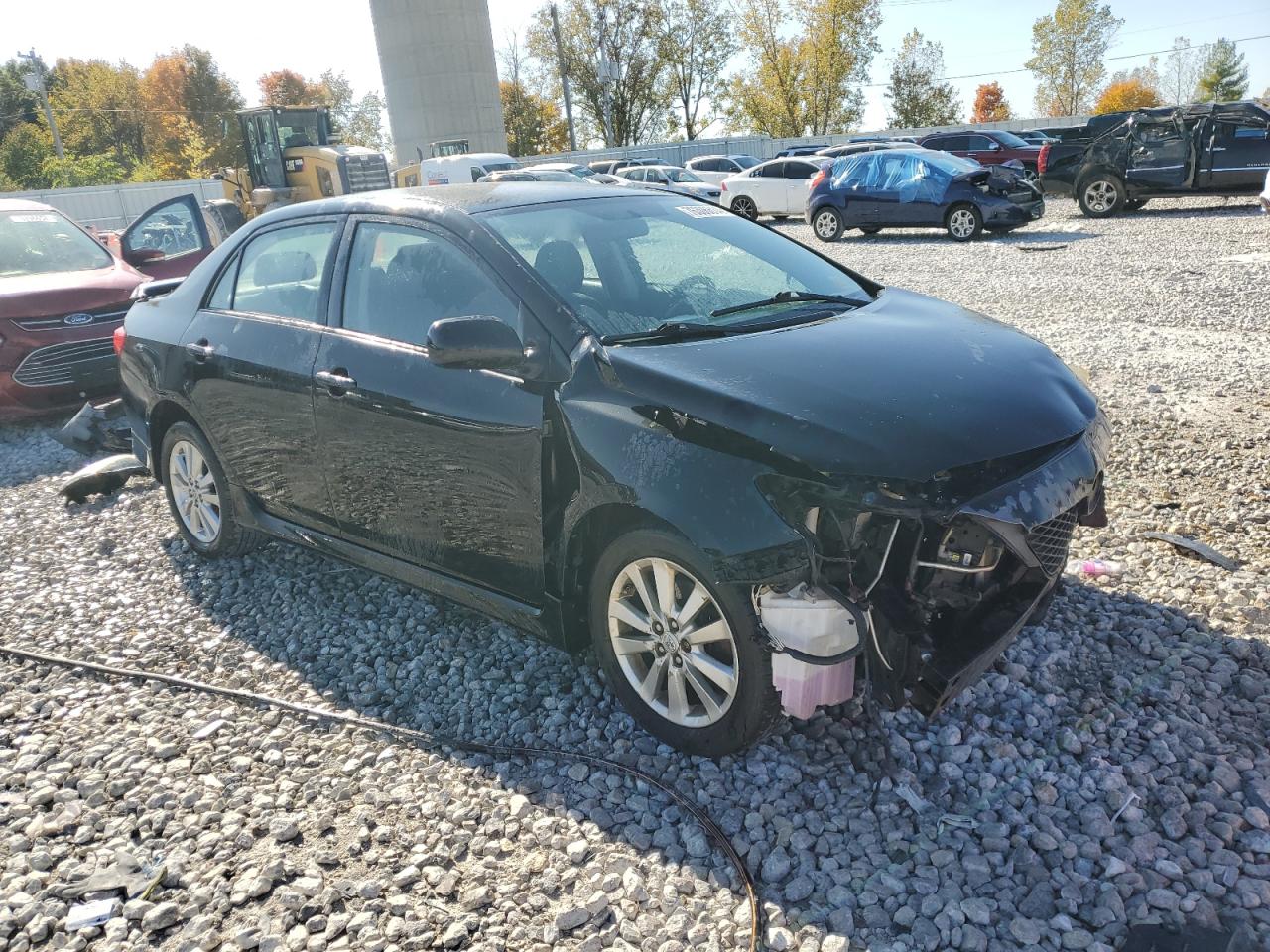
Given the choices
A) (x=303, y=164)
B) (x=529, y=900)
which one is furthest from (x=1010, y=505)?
(x=303, y=164)

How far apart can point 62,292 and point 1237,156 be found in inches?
701

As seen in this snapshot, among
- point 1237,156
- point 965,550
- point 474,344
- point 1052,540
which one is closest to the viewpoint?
point 965,550

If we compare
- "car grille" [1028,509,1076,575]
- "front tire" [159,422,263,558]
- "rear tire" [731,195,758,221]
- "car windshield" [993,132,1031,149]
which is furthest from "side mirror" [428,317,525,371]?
"car windshield" [993,132,1031,149]

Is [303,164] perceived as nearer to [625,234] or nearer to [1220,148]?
[1220,148]

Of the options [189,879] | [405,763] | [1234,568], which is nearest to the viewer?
[189,879]

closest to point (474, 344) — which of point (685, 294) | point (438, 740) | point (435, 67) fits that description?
point (685, 294)

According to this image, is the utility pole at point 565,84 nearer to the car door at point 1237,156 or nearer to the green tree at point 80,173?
the green tree at point 80,173

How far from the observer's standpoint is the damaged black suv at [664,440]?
2744 millimetres

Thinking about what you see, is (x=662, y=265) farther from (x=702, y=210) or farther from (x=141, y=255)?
(x=141, y=255)

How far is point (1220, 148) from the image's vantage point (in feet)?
54.9

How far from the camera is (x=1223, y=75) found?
8288 cm

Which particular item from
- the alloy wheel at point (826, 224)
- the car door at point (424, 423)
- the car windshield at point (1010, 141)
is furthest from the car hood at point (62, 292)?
the car windshield at point (1010, 141)

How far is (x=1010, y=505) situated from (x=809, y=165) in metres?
21.4

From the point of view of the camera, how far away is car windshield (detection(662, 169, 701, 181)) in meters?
25.6
